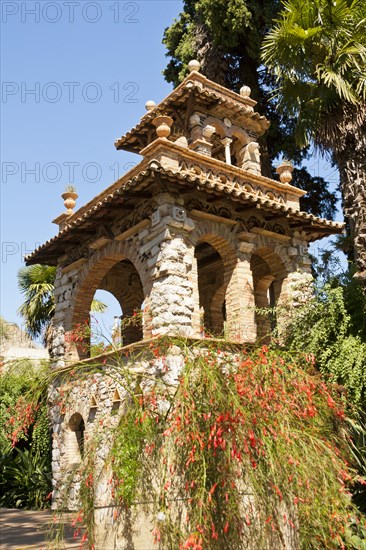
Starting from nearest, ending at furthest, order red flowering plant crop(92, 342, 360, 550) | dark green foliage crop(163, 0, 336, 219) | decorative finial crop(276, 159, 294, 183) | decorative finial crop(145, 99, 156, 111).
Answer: red flowering plant crop(92, 342, 360, 550)
decorative finial crop(276, 159, 294, 183)
decorative finial crop(145, 99, 156, 111)
dark green foliage crop(163, 0, 336, 219)

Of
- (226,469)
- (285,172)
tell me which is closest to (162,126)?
(285,172)

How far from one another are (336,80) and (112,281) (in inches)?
302

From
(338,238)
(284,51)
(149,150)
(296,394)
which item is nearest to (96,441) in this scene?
(296,394)

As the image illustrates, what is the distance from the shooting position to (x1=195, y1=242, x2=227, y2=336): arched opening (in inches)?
565

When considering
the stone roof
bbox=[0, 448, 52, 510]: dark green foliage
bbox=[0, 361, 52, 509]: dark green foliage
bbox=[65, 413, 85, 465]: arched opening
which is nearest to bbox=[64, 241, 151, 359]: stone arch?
bbox=[65, 413, 85, 465]: arched opening

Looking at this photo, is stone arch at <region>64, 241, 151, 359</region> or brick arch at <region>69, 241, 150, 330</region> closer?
stone arch at <region>64, 241, 151, 359</region>

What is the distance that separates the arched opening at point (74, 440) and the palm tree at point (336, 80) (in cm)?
681

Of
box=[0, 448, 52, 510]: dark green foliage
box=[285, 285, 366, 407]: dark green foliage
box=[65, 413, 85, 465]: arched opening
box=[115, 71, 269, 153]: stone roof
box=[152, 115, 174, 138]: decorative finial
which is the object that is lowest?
box=[0, 448, 52, 510]: dark green foliage

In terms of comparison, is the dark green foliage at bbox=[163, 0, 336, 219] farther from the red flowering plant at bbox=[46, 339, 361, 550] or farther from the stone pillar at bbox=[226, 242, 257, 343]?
the red flowering plant at bbox=[46, 339, 361, 550]

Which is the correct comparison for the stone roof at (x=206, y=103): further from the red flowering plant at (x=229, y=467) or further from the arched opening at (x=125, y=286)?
the red flowering plant at (x=229, y=467)

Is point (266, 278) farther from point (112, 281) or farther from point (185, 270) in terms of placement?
point (185, 270)

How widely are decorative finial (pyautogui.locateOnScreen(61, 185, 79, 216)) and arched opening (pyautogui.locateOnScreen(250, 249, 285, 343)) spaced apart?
466 centimetres

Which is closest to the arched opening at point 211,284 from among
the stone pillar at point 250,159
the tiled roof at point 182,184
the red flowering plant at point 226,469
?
the stone pillar at point 250,159

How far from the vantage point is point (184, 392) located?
6035 millimetres
